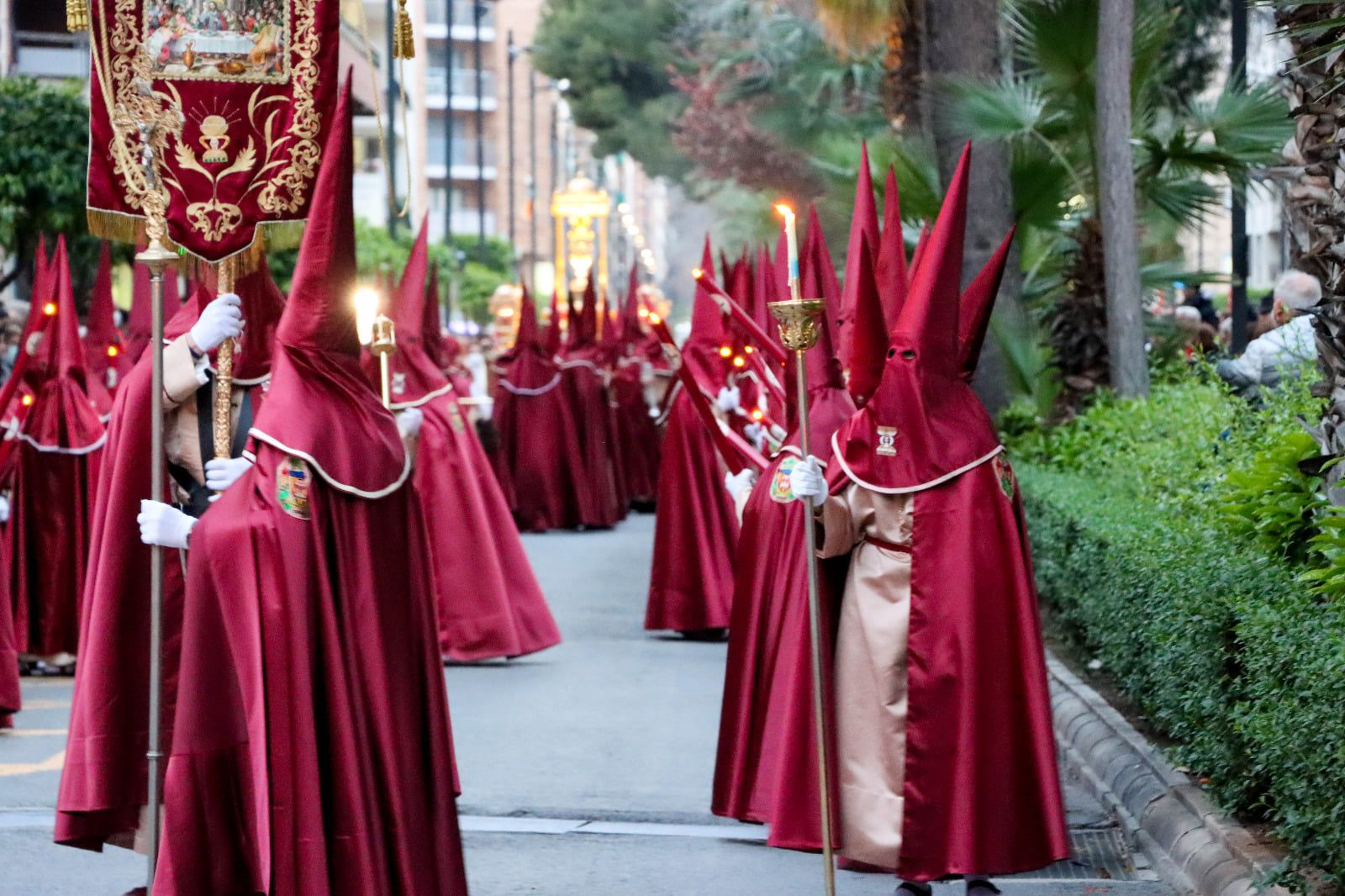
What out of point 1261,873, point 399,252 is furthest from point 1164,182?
point 399,252

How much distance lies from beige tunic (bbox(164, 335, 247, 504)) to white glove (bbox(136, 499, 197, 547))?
2.40 ft

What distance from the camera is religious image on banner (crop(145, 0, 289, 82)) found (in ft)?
21.9

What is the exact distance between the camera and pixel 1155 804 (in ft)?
24.6

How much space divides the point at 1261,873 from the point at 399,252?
32.8 m

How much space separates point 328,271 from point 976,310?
6.81ft

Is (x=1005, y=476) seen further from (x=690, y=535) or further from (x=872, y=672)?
(x=690, y=535)

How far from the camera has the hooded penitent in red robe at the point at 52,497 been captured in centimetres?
1257

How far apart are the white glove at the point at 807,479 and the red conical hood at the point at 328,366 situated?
117 cm

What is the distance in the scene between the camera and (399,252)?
3775cm

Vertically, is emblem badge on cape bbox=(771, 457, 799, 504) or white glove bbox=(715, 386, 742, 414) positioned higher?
white glove bbox=(715, 386, 742, 414)

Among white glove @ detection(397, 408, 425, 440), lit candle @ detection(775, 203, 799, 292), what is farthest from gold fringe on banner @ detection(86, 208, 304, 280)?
lit candle @ detection(775, 203, 799, 292)

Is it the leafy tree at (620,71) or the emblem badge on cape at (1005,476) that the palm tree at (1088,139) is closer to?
the emblem badge on cape at (1005,476)

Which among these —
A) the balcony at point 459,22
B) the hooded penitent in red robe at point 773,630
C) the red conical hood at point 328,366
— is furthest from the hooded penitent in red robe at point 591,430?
the balcony at point 459,22

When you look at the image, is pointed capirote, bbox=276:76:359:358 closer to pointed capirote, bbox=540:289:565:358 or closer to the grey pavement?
the grey pavement
